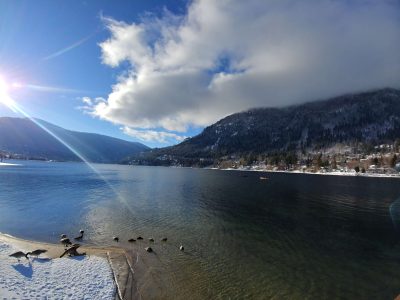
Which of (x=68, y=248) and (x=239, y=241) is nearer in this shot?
(x=68, y=248)

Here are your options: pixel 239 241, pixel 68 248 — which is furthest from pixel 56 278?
pixel 239 241

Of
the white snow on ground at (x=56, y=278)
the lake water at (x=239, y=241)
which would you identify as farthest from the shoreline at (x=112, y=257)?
the lake water at (x=239, y=241)

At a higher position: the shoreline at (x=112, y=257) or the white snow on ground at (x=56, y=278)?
the white snow on ground at (x=56, y=278)

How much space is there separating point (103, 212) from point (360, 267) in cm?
5324

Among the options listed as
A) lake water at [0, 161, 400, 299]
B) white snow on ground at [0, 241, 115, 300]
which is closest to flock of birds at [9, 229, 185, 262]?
white snow on ground at [0, 241, 115, 300]

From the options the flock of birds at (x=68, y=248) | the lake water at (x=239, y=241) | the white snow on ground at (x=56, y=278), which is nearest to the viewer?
the white snow on ground at (x=56, y=278)

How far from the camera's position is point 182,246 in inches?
1635

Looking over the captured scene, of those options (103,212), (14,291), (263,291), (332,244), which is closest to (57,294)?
(14,291)

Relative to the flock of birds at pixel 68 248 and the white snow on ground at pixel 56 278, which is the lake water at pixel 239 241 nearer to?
the flock of birds at pixel 68 248

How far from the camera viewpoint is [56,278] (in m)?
27.0

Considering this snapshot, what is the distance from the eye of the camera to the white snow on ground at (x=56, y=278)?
934 inches

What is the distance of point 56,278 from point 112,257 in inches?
361

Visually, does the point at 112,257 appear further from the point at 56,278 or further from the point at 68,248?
the point at 56,278

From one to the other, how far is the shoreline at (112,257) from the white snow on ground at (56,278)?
28.6 inches
